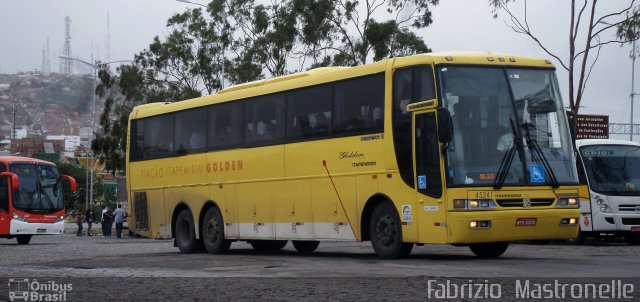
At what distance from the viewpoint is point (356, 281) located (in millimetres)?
12875

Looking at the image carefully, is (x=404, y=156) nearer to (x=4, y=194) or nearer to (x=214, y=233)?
(x=214, y=233)

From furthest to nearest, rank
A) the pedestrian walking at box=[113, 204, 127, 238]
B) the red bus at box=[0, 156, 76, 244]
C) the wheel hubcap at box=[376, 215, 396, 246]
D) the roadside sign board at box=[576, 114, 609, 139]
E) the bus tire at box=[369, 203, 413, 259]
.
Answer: the pedestrian walking at box=[113, 204, 127, 238] → the roadside sign board at box=[576, 114, 609, 139] → the red bus at box=[0, 156, 76, 244] → the wheel hubcap at box=[376, 215, 396, 246] → the bus tire at box=[369, 203, 413, 259]

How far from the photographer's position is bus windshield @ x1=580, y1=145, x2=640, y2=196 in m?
26.4

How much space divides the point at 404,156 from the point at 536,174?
212 centimetres

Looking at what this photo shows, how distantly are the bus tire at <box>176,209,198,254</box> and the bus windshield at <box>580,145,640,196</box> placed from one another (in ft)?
32.0

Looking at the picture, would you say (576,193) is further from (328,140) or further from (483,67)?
(328,140)

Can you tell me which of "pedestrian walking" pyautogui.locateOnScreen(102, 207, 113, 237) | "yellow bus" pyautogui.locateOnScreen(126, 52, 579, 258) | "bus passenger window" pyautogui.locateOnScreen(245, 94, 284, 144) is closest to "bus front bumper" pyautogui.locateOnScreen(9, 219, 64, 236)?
"pedestrian walking" pyautogui.locateOnScreen(102, 207, 113, 237)

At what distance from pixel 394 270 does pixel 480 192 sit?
2553 mm

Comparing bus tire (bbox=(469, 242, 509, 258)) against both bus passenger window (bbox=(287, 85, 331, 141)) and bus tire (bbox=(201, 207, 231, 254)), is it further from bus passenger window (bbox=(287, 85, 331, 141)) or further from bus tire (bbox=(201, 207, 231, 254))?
bus tire (bbox=(201, 207, 231, 254))

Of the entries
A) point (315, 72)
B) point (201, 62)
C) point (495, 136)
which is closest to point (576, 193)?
point (495, 136)

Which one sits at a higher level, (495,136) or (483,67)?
(483,67)

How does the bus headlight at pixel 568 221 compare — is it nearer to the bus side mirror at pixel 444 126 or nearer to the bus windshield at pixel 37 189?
the bus side mirror at pixel 444 126

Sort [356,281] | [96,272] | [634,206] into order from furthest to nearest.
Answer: [634,206] → [96,272] → [356,281]

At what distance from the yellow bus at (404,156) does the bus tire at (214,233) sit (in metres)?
0.22
